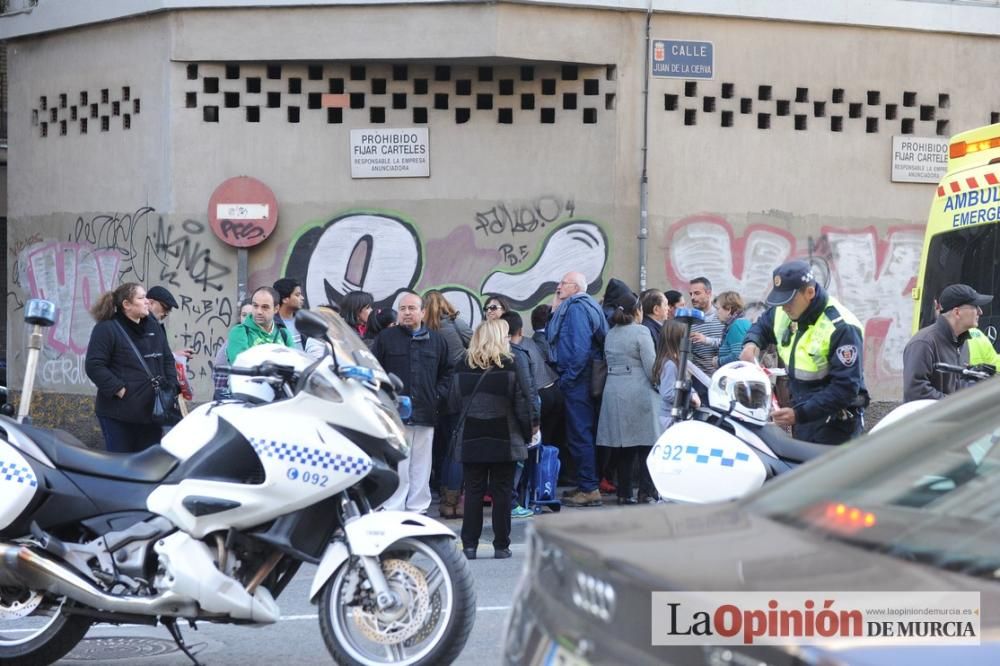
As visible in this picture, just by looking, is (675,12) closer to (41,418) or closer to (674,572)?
(41,418)

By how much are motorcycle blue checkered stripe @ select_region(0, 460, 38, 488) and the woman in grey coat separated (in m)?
6.80

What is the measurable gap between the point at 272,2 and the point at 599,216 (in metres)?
4.17

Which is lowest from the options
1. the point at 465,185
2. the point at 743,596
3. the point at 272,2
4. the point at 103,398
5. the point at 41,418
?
the point at 41,418

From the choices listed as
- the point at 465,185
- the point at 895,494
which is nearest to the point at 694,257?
the point at 465,185

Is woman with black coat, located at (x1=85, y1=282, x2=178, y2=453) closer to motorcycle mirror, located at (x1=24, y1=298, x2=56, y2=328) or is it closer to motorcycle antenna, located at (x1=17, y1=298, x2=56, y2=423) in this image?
motorcycle antenna, located at (x1=17, y1=298, x2=56, y2=423)

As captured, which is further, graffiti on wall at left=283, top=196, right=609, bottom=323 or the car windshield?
graffiti on wall at left=283, top=196, right=609, bottom=323

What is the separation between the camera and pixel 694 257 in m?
14.9

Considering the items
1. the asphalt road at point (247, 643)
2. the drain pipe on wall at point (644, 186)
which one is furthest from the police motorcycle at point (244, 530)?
the drain pipe on wall at point (644, 186)

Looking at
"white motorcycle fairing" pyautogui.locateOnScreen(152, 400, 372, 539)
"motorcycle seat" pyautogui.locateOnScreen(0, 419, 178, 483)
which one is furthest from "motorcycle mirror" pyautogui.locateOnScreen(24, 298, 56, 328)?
"white motorcycle fairing" pyautogui.locateOnScreen(152, 400, 372, 539)

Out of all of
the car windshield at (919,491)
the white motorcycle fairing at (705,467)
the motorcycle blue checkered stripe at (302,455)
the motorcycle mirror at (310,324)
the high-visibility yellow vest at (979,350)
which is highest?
the motorcycle mirror at (310,324)

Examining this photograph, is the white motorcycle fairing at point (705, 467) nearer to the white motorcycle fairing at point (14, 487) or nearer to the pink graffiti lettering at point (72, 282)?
the white motorcycle fairing at point (14, 487)

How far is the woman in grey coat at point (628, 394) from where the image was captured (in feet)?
38.4

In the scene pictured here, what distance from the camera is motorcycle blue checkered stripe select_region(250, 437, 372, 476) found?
5.52 meters

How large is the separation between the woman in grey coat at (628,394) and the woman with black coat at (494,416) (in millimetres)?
2421
